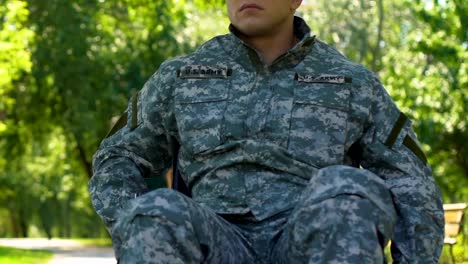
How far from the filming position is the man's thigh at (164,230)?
8.93ft

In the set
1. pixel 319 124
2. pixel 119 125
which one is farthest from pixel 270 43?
pixel 119 125

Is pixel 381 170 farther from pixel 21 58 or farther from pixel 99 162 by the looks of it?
pixel 21 58

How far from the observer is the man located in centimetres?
309

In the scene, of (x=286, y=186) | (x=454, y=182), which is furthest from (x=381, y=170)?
(x=454, y=182)

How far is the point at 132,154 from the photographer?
339 centimetres

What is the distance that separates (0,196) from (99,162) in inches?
2275

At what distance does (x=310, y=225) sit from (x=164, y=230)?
0.34 metres

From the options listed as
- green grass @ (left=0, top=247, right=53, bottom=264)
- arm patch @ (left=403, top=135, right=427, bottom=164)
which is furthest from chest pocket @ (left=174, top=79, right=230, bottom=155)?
green grass @ (left=0, top=247, right=53, bottom=264)

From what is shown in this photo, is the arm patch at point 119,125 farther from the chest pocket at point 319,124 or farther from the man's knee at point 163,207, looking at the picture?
the man's knee at point 163,207

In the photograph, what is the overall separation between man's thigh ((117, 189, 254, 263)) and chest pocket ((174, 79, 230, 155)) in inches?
18.4

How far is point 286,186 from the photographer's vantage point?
10.5 ft

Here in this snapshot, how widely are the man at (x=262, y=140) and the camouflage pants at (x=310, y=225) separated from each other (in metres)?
0.02

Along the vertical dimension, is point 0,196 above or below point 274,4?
below

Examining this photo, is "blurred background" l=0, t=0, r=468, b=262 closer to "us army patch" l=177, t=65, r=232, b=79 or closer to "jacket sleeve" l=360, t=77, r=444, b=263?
"us army patch" l=177, t=65, r=232, b=79
